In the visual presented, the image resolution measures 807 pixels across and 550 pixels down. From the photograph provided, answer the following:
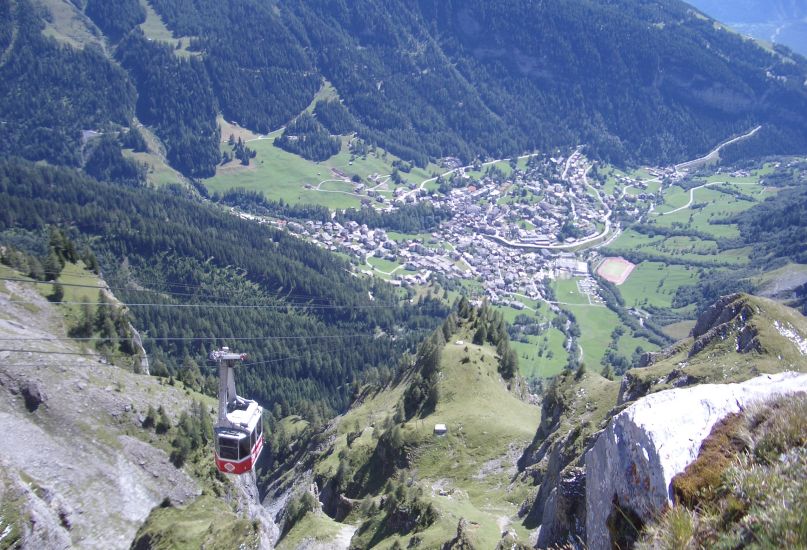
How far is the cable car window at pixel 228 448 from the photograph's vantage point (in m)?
41.1

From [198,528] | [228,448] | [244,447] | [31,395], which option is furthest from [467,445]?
[31,395]

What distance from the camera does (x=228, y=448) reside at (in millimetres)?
41438

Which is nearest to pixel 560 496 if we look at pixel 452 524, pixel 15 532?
pixel 452 524

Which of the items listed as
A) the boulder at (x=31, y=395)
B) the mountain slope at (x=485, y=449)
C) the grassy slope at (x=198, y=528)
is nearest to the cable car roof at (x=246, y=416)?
the mountain slope at (x=485, y=449)

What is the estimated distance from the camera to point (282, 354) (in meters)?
182

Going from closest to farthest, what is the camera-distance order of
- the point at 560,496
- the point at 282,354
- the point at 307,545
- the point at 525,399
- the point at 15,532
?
the point at 560,496 → the point at 15,532 → the point at 307,545 → the point at 525,399 → the point at 282,354

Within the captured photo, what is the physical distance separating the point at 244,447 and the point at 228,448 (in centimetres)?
104

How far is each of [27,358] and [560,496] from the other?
66.7m

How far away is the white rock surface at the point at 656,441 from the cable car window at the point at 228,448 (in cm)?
2533

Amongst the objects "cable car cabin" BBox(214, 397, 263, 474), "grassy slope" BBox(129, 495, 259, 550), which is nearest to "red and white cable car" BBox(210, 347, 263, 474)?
"cable car cabin" BBox(214, 397, 263, 474)

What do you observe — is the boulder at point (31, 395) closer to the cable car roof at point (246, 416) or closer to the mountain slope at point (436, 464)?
the mountain slope at point (436, 464)

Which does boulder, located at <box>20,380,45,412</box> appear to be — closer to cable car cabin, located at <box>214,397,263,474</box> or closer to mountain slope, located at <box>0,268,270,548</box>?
mountain slope, located at <box>0,268,270,548</box>

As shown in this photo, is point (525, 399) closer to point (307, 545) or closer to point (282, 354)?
point (307, 545)

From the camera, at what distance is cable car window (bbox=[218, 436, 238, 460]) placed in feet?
135
